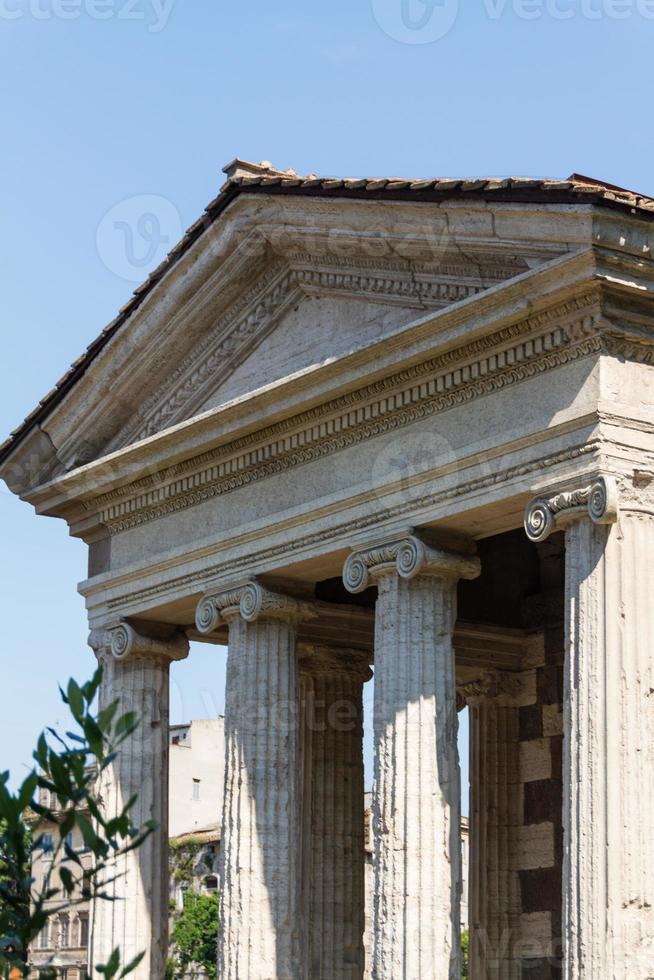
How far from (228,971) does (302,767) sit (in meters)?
3.53

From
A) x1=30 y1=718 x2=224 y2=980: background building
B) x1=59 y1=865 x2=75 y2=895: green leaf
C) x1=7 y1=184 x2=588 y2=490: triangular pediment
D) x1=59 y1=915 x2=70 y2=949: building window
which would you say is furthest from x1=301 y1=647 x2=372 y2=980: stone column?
x1=59 y1=915 x2=70 y2=949: building window

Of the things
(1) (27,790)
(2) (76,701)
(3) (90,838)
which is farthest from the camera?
(2) (76,701)

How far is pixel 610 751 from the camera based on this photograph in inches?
613

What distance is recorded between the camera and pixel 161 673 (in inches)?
917

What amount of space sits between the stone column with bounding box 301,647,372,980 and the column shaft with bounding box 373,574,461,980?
179 inches

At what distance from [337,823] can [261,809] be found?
2.77 meters

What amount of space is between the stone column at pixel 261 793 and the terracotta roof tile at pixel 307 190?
392 cm

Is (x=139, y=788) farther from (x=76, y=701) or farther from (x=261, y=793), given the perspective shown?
(x=76, y=701)

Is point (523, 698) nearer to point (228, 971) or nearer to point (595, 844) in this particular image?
point (228, 971)

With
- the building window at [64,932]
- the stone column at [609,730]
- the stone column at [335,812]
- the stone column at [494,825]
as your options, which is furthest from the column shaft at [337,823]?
the building window at [64,932]

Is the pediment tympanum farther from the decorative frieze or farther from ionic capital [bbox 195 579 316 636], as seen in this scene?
ionic capital [bbox 195 579 316 636]

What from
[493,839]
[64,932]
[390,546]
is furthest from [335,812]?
[64,932]

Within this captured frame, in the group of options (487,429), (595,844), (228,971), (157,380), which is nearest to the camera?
(595,844)

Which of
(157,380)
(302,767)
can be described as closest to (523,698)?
(302,767)
